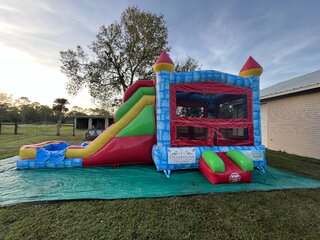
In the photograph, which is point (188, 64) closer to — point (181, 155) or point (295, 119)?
point (295, 119)

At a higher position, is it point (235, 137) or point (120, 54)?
point (120, 54)

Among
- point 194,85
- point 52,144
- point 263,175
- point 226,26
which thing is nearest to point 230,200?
point 263,175

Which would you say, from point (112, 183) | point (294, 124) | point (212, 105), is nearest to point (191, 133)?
point (212, 105)

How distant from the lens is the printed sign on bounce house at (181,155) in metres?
4.25

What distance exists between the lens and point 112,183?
359cm

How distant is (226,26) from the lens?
298 inches

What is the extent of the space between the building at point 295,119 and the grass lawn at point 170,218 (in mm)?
6049

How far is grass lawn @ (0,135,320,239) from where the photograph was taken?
6.52 feet

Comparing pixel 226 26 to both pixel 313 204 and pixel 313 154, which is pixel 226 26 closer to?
pixel 313 154

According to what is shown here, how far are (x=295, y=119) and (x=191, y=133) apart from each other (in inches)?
249

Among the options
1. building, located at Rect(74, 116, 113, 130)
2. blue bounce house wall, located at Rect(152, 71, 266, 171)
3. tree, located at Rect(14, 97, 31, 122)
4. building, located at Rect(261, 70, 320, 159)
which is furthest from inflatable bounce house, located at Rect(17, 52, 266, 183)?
tree, located at Rect(14, 97, 31, 122)

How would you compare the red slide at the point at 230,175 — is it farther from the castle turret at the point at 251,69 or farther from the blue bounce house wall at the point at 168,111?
the castle turret at the point at 251,69

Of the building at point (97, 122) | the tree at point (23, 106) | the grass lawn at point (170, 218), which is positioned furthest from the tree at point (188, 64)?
the tree at point (23, 106)

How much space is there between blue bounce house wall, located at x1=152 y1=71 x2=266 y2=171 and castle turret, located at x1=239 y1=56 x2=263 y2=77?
0.51 feet
